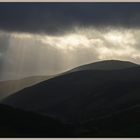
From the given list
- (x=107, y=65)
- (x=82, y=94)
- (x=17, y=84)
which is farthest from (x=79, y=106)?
(x=17, y=84)

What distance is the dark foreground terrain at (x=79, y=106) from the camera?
203 inches

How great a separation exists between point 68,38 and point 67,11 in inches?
13.7

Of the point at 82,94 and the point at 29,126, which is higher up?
the point at 82,94

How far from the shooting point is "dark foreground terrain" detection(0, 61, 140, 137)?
516 centimetres

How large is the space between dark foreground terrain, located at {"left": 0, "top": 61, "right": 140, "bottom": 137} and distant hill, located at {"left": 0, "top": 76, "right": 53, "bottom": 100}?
2.2 inches

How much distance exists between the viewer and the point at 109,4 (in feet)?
17.5

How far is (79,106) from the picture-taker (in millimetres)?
5223

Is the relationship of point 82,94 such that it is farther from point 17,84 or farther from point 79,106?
point 17,84

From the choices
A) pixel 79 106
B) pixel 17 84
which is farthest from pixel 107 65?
pixel 17 84

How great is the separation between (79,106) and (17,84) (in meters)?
0.84

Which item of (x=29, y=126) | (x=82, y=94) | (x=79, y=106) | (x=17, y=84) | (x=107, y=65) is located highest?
(x=107, y=65)

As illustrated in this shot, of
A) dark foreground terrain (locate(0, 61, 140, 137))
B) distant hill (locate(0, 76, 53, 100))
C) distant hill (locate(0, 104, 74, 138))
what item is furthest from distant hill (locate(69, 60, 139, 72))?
distant hill (locate(0, 104, 74, 138))

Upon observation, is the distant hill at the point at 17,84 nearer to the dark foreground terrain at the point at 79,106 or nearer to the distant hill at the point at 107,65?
the dark foreground terrain at the point at 79,106

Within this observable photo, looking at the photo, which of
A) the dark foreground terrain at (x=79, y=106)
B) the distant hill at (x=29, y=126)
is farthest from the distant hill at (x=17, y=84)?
the distant hill at (x=29, y=126)
